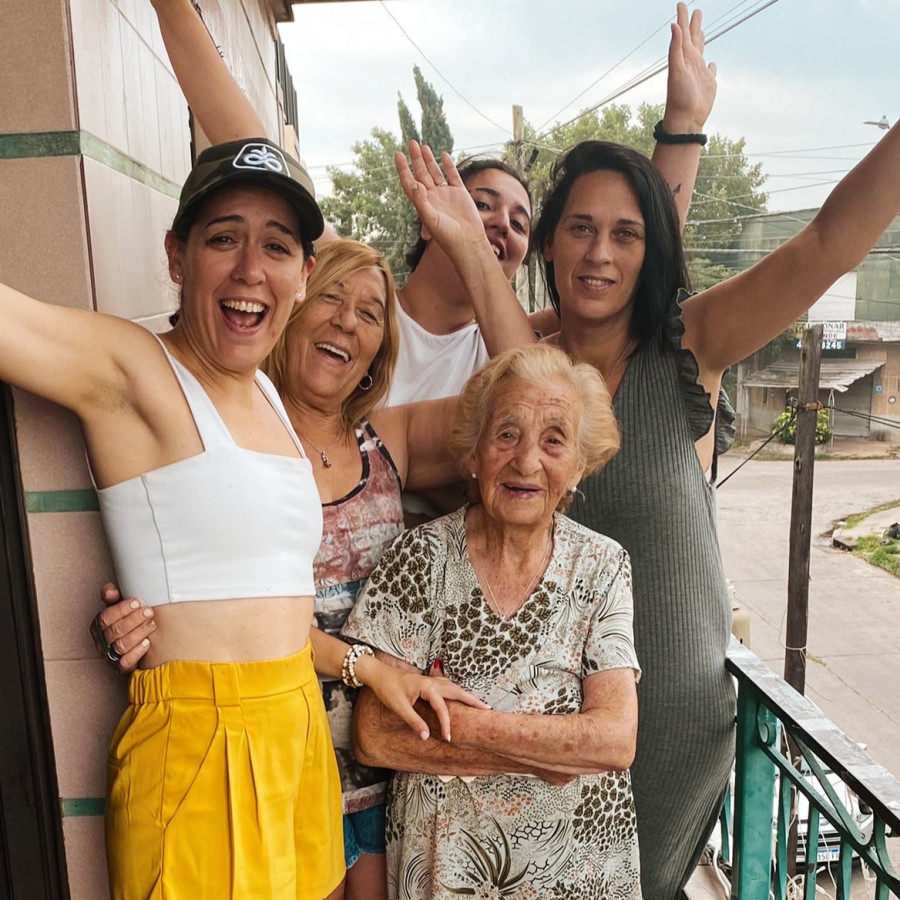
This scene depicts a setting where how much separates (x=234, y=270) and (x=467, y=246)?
0.73 metres

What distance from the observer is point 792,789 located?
167cm

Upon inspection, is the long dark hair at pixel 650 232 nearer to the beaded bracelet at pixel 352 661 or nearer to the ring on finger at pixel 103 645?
the beaded bracelet at pixel 352 661

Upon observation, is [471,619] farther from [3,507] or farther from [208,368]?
[3,507]

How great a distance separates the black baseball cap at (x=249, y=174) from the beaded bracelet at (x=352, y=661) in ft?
2.36

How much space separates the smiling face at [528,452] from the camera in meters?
1.36

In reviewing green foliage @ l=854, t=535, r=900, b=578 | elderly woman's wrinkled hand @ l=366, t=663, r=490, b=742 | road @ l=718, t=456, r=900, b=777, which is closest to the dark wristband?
elderly woman's wrinkled hand @ l=366, t=663, r=490, b=742

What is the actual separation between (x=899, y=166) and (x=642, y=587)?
863mm

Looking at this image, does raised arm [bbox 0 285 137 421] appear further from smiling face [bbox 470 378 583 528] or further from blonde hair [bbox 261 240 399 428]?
smiling face [bbox 470 378 583 528]

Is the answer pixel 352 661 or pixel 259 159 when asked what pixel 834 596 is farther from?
pixel 259 159

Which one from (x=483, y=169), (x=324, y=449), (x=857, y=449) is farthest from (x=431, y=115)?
(x=324, y=449)

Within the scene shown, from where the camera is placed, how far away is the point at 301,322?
148cm

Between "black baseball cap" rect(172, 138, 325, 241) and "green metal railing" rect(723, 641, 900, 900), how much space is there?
4.06ft

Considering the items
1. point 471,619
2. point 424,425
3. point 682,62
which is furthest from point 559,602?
point 682,62

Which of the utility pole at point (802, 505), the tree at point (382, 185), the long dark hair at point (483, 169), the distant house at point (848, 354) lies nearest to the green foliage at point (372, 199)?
the tree at point (382, 185)
